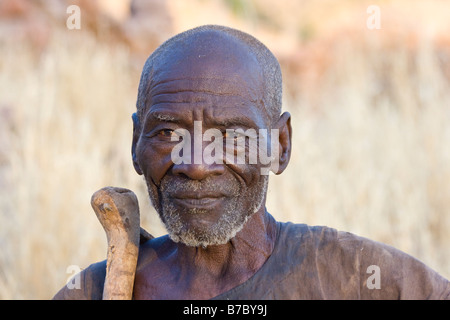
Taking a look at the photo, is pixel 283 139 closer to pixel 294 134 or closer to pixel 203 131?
pixel 203 131

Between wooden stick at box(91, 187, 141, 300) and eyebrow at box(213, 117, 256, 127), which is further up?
eyebrow at box(213, 117, 256, 127)

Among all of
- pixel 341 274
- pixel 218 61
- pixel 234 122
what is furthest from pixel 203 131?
pixel 341 274

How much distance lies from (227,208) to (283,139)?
331 millimetres

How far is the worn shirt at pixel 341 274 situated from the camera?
1.83 m

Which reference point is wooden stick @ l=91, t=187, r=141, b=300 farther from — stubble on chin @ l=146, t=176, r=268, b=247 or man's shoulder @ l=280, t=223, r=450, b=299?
man's shoulder @ l=280, t=223, r=450, b=299

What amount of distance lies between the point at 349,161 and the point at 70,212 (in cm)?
225

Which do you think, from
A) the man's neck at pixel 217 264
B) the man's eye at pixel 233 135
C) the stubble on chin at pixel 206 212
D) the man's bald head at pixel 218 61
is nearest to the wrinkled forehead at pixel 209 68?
the man's bald head at pixel 218 61

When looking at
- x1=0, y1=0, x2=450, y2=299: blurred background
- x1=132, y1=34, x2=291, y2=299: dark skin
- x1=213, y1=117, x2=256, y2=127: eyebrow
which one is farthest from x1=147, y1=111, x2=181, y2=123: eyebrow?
x1=0, y1=0, x2=450, y2=299: blurred background

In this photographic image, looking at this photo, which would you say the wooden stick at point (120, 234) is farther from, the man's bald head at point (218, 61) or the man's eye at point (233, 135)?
the man's eye at point (233, 135)

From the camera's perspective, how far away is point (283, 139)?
6.86 feet

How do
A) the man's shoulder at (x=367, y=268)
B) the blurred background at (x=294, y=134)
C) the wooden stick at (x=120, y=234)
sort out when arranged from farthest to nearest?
the blurred background at (x=294, y=134)
the wooden stick at (x=120, y=234)
the man's shoulder at (x=367, y=268)

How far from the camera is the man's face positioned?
1.84 m

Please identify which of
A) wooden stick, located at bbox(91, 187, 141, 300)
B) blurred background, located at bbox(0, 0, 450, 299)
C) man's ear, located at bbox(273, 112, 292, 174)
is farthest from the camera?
blurred background, located at bbox(0, 0, 450, 299)
